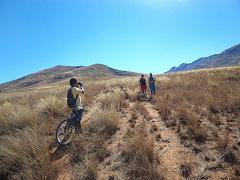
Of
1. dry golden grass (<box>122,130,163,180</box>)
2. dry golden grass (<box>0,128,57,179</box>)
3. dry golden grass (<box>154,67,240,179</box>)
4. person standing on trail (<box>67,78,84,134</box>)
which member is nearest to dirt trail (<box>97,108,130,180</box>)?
dry golden grass (<box>122,130,163,180</box>)

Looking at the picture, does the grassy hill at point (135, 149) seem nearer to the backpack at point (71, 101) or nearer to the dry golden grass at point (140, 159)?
the dry golden grass at point (140, 159)

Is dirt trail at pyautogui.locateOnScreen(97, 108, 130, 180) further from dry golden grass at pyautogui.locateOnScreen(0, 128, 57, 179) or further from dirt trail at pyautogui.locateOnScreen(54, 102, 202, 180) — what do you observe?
dry golden grass at pyautogui.locateOnScreen(0, 128, 57, 179)

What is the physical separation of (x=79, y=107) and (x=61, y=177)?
2.75 m

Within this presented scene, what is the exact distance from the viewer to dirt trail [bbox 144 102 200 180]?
5.08 metres

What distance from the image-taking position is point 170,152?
19.5 feet

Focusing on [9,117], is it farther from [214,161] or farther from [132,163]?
[214,161]

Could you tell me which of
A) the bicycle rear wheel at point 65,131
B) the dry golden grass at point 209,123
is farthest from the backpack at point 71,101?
the dry golden grass at point 209,123

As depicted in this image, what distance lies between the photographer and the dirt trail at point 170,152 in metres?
5.08

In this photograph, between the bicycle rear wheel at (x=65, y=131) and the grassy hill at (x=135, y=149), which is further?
the bicycle rear wheel at (x=65, y=131)

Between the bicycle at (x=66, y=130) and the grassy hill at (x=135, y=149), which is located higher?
the bicycle at (x=66, y=130)

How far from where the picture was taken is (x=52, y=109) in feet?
34.6

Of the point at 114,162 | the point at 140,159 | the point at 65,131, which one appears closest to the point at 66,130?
the point at 65,131

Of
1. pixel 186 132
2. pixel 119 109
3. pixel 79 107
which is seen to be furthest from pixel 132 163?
pixel 119 109

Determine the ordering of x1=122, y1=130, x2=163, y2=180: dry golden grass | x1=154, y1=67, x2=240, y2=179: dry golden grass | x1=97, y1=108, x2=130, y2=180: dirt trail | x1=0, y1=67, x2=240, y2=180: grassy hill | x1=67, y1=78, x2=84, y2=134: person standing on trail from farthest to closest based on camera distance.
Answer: x1=67, y1=78, x2=84, y2=134: person standing on trail < x1=154, y1=67, x2=240, y2=179: dry golden grass < x1=97, y1=108, x2=130, y2=180: dirt trail < x1=0, y1=67, x2=240, y2=180: grassy hill < x1=122, y1=130, x2=163, y2=180: dry golden grass
